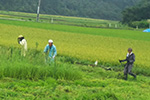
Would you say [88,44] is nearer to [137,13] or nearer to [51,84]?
[51,84]

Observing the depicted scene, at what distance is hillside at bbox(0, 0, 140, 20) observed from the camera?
97.8 meters

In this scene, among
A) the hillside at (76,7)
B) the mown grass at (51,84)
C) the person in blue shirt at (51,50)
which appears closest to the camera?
the mown grass at (51,84)

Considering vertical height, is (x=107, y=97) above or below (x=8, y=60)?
below

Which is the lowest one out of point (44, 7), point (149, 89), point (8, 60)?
point (149, 89)

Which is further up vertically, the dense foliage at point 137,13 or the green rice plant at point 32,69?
the dense foliage at point 137,13

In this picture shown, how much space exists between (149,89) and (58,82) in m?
3.29

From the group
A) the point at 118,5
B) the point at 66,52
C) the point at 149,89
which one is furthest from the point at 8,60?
the point at 118,5

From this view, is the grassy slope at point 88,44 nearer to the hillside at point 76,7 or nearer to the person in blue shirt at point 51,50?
the person in blue shirt at point 51,50

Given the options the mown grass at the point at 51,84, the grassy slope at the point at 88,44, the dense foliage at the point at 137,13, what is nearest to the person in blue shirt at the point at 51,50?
the mown grass at the point at 51,84

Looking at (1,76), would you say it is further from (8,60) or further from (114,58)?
(114,58)

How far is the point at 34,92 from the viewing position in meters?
8.42

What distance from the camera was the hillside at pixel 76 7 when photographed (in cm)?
9775

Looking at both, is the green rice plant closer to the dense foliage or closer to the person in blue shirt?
the person in blue shirt

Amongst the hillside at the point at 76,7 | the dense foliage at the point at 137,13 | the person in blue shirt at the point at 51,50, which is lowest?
the person in blue shirt at the point at 51,50
